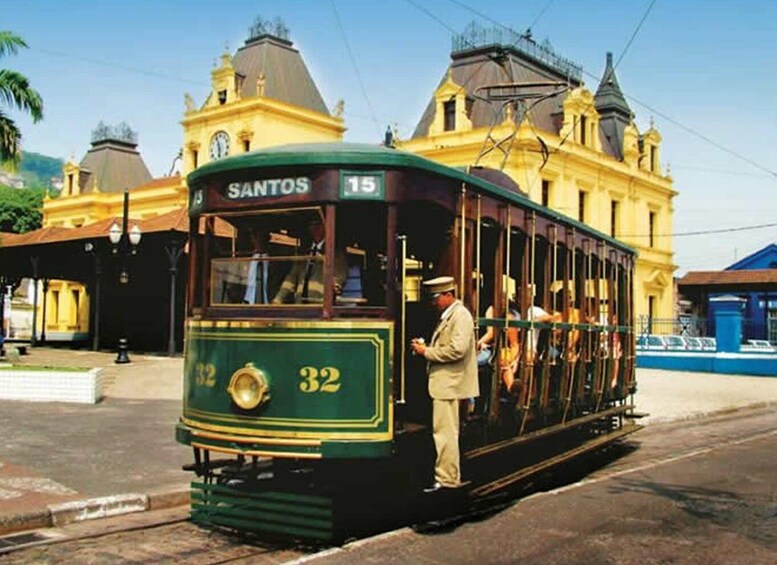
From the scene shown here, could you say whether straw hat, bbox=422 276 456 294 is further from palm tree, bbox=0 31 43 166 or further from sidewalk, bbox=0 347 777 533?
palm tree, bbox=0 31 43 166

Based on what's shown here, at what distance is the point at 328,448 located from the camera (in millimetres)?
6828

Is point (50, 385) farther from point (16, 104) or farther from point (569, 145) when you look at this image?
point (569, 145)

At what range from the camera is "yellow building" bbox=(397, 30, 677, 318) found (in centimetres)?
4409

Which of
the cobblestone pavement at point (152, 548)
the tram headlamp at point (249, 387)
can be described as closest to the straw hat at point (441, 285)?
the tram headlamp at point (249, 387)

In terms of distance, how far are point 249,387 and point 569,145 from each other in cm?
4118

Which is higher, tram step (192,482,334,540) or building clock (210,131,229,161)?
building clock (210,131,229,161)

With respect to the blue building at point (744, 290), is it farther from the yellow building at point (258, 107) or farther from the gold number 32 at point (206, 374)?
the gold number 32 at point (206, 374)

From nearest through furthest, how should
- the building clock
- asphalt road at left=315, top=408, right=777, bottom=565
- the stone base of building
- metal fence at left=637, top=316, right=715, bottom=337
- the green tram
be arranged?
asphalt road at left=315, top=408, right=777, bottom=565, the green tram, the stone base of building, metal fence at left=637, top=316, right=715, bottom=337, the building clock

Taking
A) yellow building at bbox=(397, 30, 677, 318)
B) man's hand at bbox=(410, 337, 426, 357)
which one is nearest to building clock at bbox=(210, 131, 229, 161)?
yellow building at bbox=(397, 30, 677, 318)

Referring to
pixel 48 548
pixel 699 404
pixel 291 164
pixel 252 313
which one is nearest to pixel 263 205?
pixel 291 164

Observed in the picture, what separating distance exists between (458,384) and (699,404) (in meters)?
15.4

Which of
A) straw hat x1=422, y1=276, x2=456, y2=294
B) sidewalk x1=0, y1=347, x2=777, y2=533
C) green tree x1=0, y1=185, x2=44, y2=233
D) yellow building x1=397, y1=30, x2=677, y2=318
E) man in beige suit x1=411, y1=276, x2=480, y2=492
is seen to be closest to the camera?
man in beige suit x1=411, y1=276, x2=480, y2=492

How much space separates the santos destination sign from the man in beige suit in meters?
1.34

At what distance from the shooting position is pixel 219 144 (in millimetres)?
50375
